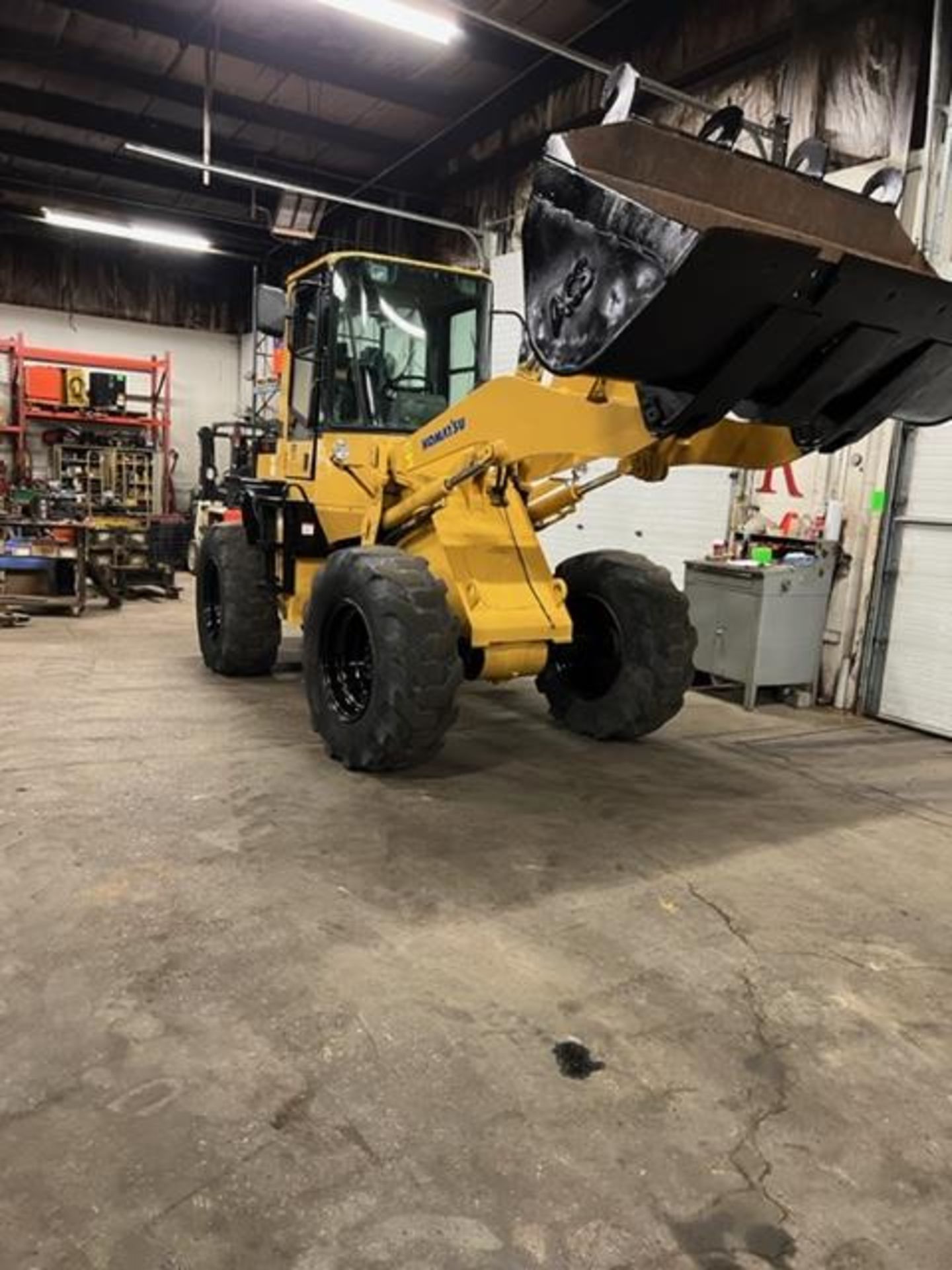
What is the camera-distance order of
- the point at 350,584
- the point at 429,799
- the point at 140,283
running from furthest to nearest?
the point at 140,283, the point at 350,584, the point at 429,799

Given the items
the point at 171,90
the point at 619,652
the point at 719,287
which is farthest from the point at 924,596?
the point at 171,90

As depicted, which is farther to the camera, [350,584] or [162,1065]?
[350,584]

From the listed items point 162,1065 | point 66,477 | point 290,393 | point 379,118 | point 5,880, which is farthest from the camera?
point 66,477

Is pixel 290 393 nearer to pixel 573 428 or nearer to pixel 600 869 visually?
pixel 573 428

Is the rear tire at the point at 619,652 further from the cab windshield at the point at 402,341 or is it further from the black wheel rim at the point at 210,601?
the black wheel rim at the point at 210,601

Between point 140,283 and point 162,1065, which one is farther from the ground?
point 140,283

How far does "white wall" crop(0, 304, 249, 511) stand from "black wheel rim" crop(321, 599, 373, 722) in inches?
436

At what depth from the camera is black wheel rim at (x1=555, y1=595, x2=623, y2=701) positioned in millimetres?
4867

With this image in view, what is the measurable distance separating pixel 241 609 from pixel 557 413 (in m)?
3.07

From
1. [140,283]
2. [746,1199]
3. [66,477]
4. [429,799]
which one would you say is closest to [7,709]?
[429,799]

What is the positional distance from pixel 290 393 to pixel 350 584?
205 cm

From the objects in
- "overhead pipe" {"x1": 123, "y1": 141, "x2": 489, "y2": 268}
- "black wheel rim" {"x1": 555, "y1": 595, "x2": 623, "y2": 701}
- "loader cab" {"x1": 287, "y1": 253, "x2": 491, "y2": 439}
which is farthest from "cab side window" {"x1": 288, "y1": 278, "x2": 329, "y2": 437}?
→ "overhead pipe" {"x1": 123, "y1": 141, "x2": 489, "y2": 268}

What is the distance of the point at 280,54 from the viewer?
7.75m

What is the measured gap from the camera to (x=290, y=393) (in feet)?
18.2
